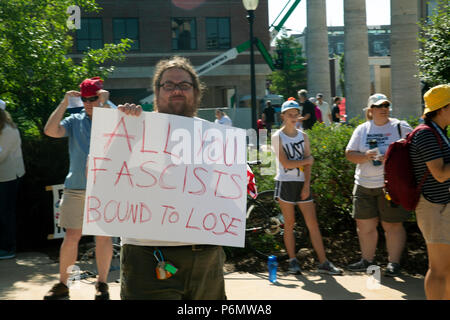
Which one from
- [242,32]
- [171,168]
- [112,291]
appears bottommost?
[112,291]

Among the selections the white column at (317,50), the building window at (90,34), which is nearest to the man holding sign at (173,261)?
the white column at (317,50)

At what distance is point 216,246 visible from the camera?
318 centimetres

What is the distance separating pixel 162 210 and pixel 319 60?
23.4 m

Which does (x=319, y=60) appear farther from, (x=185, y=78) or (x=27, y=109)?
(x=185, y=78)

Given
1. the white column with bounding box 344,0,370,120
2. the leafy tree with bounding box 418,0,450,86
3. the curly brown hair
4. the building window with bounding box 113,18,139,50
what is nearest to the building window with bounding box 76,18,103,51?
the building window with bounding box 113,18,139,50

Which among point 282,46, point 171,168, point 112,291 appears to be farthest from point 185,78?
point 282,46

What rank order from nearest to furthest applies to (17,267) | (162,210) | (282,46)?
1. (162,210)
2. (17,267)
3. (282,46)

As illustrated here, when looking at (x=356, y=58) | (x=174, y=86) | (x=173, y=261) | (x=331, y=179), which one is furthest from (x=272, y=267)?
(x=356, y=58)

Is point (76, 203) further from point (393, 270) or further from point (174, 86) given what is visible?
point (393, 270)

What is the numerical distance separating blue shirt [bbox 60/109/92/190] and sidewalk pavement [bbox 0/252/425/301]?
→ 1.12 metres

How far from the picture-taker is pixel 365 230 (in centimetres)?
638

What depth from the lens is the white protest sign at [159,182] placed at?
311cm

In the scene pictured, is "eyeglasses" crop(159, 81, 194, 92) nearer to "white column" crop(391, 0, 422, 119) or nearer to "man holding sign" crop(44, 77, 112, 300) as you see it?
"man holding sign" crop(44, 77, 112, 300)

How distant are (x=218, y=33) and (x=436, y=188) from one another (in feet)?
138
